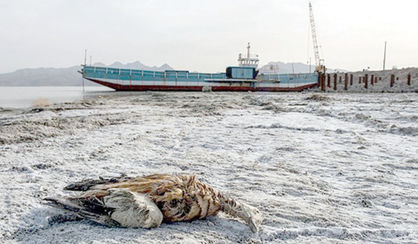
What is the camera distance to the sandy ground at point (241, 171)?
119 inches

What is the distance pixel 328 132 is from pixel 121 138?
5.40 metres

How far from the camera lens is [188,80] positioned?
134 ft

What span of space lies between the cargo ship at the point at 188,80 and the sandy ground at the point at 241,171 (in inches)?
1180

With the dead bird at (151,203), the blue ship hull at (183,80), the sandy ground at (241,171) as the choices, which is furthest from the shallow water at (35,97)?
the dead bird at (151,203)

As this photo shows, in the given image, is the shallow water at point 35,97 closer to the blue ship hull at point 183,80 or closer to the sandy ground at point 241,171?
the blue ship hull at point 183,80

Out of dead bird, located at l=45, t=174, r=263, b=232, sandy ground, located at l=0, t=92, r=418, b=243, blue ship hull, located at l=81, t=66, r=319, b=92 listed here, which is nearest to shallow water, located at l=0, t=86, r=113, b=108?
blue ship hull, located at l=81, t=66, r=319, b=92

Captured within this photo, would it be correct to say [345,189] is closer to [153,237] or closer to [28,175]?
[153,237]

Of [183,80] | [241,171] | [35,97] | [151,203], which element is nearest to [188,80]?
[183,80]

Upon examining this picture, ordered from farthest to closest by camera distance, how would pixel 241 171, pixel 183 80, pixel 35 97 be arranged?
pixel 183 80, pixel 35 97, pixel 241 171

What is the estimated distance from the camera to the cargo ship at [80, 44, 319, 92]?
3925 centimetres

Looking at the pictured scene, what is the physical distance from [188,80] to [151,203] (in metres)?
38.4

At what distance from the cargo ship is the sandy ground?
2997cm

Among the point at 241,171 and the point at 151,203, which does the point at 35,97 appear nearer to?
the point at 241,171

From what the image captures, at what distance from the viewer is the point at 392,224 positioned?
10.9ft
